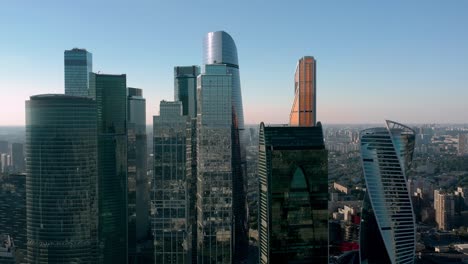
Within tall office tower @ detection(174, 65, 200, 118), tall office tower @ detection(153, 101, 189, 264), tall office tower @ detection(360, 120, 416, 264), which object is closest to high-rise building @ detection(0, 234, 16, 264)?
tall office tower @ detection(153, 101, 189, 264)

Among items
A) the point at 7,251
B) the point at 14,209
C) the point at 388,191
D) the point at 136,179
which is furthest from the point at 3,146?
the point at 388,191

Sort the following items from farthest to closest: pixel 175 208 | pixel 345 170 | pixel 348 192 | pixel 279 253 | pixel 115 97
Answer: pixel 345 170 < pixel 348 192 < pixel 115 97 < pixel 175 208 < pixel 279 253

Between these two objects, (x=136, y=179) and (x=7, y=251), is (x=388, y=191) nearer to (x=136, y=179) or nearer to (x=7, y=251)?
(x=136, y=179)

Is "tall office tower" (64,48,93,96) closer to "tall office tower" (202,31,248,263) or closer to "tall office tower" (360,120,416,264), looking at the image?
"tall office tower" (202,31,248,263)

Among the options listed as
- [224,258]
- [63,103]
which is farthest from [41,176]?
[224,258]

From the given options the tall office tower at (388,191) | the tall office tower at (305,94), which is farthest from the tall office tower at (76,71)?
the tall office tower at (388,191)

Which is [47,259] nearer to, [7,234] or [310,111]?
[7,234]
